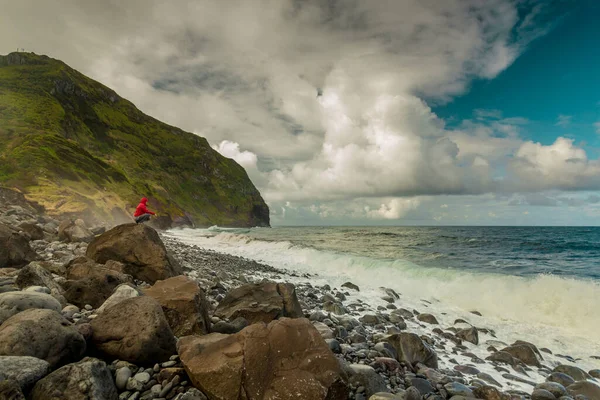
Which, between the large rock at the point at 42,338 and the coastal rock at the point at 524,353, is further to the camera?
the coastal rock at the point at 524,353

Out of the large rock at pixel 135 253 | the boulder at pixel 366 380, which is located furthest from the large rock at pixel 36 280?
the boulder at pixel 366 380

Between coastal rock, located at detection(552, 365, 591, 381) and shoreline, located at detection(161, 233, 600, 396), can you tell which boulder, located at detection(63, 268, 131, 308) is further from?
coastal rock, located at detection(552, 365, 591, 381)

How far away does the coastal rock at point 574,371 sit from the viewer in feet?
30.9

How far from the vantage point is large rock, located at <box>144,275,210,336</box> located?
6.58 metres

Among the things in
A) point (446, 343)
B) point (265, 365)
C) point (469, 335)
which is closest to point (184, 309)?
point (265, 365)

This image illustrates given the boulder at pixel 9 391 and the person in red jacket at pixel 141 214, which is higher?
the person in red jacket at pixel 141 214

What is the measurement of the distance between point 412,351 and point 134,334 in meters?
7.33

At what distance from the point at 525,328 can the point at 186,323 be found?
14.8 meters

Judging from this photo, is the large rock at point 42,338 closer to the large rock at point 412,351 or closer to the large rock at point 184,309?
the large rock at point 184,309

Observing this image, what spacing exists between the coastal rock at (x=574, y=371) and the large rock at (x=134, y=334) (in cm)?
1178

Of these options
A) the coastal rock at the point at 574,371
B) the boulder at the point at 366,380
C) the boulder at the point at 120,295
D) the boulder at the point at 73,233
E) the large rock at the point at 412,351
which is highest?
the boulder at the point at 73,233

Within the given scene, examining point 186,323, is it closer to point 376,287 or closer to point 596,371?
point 596,371

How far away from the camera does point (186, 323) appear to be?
662 cm


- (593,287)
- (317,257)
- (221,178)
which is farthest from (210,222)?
(593,287)
